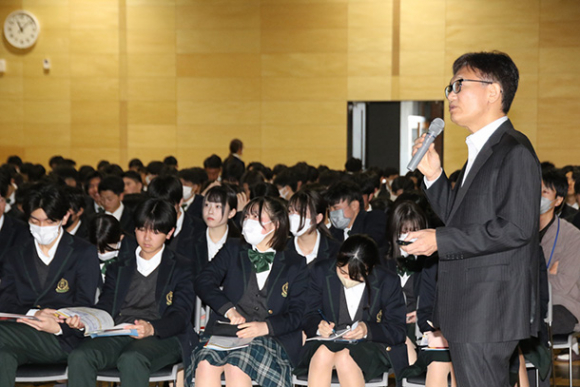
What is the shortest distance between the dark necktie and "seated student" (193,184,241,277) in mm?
913

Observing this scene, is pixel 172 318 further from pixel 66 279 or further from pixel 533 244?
pixel 533 244

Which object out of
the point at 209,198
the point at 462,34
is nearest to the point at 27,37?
the point at 462,34

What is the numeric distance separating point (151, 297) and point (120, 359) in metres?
0.49

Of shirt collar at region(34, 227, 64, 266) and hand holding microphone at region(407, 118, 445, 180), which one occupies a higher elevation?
hand holding microphone at region(407, 118, 445, 180)

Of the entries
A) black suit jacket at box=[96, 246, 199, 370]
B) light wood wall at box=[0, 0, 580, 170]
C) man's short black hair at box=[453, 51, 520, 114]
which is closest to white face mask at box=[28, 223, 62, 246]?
black suit jacket at box=[96, 246, 199, 370]

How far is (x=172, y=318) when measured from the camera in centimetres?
386

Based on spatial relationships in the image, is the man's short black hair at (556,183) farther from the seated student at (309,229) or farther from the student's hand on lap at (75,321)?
the student's hand on lap at (75,321)

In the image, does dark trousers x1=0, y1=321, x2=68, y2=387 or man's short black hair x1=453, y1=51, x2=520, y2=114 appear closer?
man's short black hair x1=453, y1=51, x2=520, y2=114

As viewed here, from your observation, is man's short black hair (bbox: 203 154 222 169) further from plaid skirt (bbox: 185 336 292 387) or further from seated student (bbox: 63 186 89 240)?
plaid skirt (bbox: 185 336 292 387)

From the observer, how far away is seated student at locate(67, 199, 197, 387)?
3.77m

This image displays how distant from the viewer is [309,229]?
4.79 metres

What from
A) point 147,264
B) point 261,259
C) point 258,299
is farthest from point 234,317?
point 147,264

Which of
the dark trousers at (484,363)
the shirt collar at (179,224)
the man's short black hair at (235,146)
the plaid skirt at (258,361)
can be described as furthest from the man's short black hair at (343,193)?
the man's short black hair at (235,146)

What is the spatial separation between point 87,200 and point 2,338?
3164 mm
